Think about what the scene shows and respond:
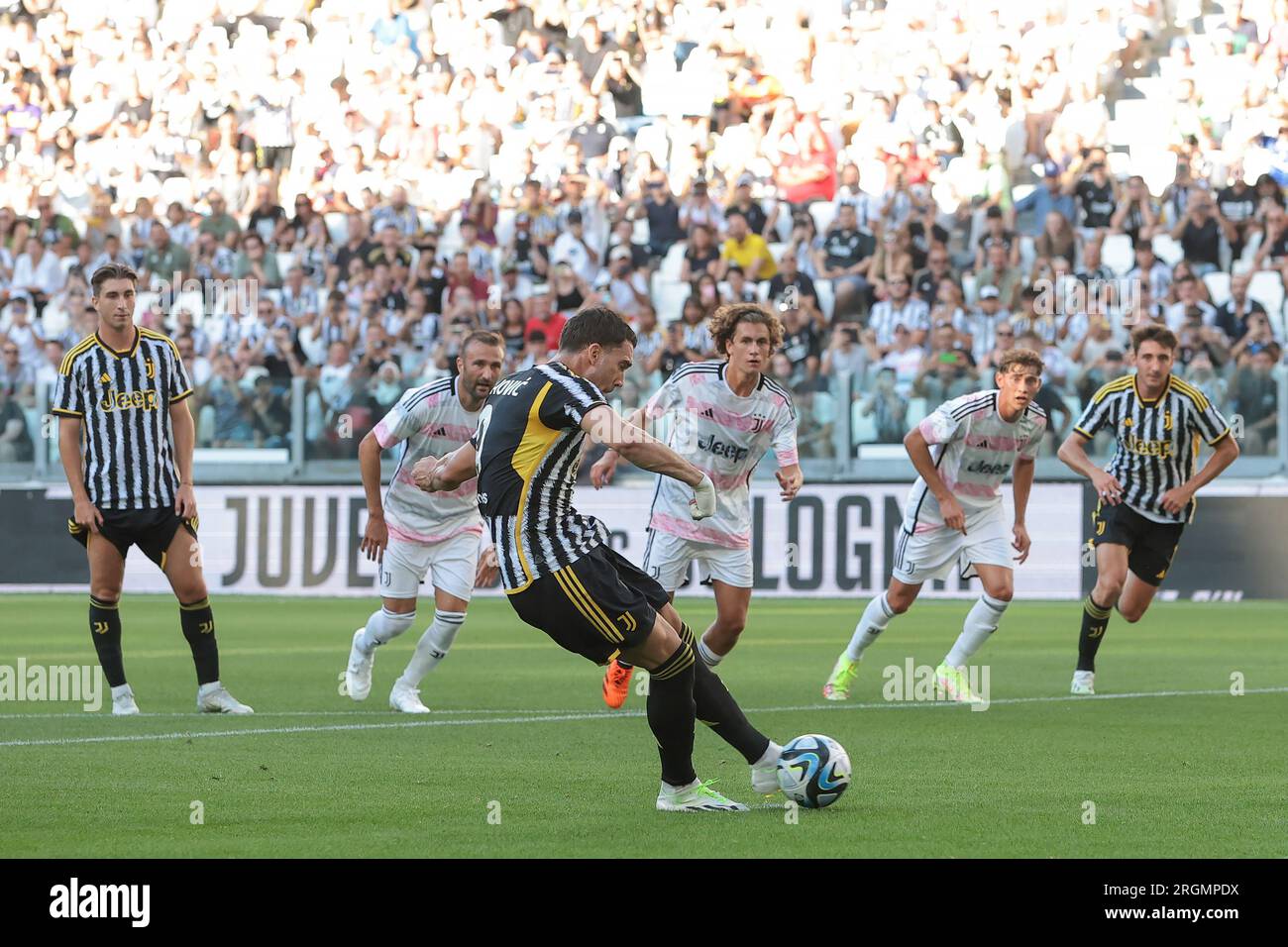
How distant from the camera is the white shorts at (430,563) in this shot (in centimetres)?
1196

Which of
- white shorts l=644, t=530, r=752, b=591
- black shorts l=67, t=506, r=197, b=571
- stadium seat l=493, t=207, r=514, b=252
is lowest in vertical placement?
white shorts l=644, t=530, r=752, b=591

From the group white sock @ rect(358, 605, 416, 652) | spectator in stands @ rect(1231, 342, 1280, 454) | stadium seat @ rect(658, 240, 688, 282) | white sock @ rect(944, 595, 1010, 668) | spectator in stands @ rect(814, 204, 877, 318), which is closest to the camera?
white sock @ rect(358, 605, 416, 652)

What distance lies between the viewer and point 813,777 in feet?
24.3

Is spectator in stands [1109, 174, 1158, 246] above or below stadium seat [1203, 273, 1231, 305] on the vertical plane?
above

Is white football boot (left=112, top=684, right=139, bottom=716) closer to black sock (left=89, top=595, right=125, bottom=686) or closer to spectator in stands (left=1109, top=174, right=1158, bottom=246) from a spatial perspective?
black sock (left=89, top=595, right=125, bottom=686)

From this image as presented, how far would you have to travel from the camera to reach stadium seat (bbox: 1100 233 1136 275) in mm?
22172

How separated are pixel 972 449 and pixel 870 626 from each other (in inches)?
49.5

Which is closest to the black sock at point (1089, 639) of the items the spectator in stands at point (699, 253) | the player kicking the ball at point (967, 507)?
the player kicking the ball at point (967, 507)

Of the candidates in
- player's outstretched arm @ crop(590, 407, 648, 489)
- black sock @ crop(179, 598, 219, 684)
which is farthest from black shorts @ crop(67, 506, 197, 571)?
player's outstretched arm @ crop(590, 407, 648, 489)

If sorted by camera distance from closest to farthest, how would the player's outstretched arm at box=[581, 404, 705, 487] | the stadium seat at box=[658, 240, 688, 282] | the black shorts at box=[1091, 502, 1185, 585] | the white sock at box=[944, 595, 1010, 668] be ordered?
the player's outstretched arm at box=[581, 404, 705, 487]
the white sock at box=[944, 595, 1010, 668]
the black shorts at box=[1091, 502, 1185, 585]
the stadium seat at box=[658, 240, 688, 282]

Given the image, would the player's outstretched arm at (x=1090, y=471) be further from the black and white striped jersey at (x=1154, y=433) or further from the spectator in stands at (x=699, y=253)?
the spectator in stands at (x=699, y=253)

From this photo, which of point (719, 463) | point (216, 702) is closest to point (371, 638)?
point (216, 702)

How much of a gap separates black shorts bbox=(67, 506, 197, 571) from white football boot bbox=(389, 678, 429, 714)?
4.78 feet
